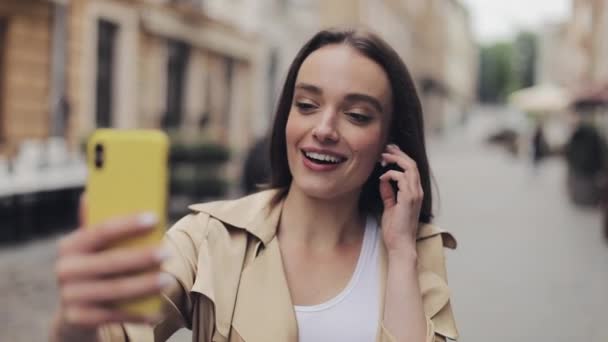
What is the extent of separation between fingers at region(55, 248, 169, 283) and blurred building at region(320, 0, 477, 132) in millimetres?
29073

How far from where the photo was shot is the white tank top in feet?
5.78

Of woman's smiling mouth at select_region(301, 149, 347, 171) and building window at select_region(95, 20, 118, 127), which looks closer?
woman's smiling mouth at select_region(301, 149, 347, 171)

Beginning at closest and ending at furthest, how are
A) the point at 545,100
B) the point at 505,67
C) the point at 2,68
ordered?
the point at 2,68
the point at 545,100
the point at 505,67

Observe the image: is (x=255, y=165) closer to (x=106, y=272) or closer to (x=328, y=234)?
(x=328, y=234)

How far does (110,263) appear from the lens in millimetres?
968

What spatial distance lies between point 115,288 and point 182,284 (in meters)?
0.66

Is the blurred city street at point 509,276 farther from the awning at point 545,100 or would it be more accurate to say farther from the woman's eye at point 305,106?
the awning at point 545,100

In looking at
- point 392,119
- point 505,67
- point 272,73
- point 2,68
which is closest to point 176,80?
point 2,68

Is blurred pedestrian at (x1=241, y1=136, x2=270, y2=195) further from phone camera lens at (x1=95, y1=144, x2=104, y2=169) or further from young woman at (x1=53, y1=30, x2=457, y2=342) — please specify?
phone camera lens at (x1=95, y1=144, x2=104, y2=169)

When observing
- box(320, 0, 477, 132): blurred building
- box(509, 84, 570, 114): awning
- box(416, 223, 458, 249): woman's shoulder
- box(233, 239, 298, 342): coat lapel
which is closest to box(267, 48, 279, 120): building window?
box(320, 0, 477, 132): blurred building

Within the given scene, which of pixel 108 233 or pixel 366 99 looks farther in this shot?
pixel 366 99

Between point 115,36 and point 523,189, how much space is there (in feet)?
36.0

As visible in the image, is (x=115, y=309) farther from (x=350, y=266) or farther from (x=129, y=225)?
(x=350, y=266)

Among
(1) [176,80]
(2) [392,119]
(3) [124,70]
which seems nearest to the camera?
(2) [392,119]
